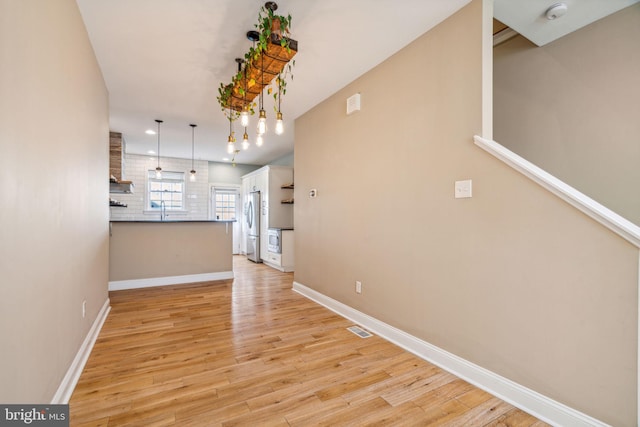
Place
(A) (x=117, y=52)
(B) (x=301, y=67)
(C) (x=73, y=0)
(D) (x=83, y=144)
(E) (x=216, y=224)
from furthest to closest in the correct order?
(E) (x=216, y=224), (B) (x=301, y=67), (A) (x=117, y=52), (D) (x=83, y=144), (C) (x=73, y=0)

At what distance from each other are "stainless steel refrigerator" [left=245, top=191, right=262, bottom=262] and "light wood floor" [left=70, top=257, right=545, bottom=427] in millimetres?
3684

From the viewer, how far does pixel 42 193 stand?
1.44 m

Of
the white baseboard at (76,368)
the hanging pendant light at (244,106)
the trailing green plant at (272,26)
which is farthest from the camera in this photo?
the hanging pendant light at (244,106)

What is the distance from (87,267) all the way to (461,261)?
3.00m

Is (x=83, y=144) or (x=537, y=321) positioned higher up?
(x=83, y=144)

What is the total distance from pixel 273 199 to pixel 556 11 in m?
5.25

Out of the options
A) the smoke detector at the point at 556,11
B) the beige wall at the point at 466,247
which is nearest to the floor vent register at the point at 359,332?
the beige wall at the point at 466,247

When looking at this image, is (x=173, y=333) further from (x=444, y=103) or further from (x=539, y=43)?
(x=539, y=43)

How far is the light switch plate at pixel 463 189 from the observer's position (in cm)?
205

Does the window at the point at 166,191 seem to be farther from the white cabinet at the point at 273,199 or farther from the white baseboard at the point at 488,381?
the white baseboard at the point at 488,381

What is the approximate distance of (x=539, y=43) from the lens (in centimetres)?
252

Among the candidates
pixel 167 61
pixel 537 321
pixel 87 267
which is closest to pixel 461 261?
pixel 537 321

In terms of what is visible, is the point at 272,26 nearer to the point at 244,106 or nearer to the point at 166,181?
the point at 244,106

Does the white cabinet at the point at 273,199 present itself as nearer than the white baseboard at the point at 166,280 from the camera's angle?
No
